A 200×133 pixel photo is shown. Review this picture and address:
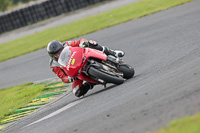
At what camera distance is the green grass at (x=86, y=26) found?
1936 cm

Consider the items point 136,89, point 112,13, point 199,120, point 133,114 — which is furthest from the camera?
point 112,13

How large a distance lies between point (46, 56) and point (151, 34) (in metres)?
5.15

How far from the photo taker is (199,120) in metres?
4.69

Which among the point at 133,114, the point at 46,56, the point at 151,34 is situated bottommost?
the point at 46,56

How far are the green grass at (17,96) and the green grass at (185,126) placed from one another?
667 cm

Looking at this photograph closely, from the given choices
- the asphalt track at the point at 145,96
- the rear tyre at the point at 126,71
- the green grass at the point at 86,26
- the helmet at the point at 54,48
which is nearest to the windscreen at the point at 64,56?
the helmet at the point at 54,48

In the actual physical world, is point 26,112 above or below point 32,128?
below

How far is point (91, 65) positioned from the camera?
8391mm

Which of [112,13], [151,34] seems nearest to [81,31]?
[112,13]

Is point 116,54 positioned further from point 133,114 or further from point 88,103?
point 133,114

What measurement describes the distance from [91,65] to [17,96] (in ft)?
15.3

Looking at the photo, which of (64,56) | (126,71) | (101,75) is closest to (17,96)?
(64,56)

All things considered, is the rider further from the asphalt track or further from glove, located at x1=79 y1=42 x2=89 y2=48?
the asphalt track

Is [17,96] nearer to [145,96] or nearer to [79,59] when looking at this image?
[79,59]
